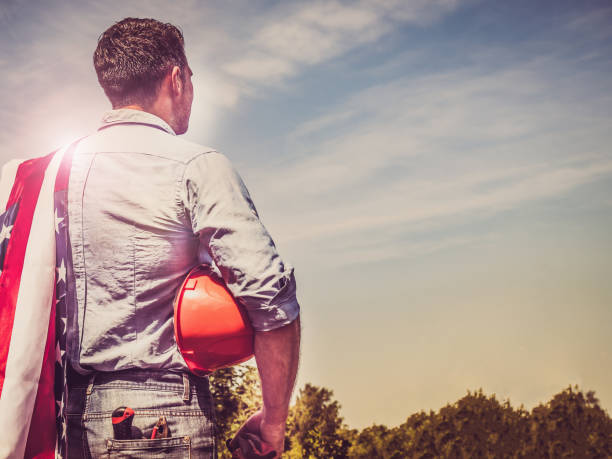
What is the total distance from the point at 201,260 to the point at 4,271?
820 millimetres

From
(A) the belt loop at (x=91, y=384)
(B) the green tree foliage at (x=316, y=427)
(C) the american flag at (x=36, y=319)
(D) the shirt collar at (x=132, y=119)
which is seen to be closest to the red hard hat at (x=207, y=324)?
(A) the belt loop at (x=91, y=384)

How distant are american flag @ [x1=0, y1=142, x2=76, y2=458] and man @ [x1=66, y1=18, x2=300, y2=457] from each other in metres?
0.09

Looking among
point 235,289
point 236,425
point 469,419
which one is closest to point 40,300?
point 235,289

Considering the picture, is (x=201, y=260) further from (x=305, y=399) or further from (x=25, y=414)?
(x=305, y=399)

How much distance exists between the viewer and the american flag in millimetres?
2297

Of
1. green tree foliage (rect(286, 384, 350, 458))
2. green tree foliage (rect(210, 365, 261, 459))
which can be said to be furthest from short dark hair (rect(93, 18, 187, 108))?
green tree foliage (rect(286, 384, 350, 458))

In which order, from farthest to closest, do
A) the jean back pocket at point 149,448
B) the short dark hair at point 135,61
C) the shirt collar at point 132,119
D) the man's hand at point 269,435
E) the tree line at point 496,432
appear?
the tree line at point 496,432 → the short dark hair at point 135,61 → the shirt collar at point 132,119 → the man's hand at point 269,435 → the jean back pocket at point 149,448

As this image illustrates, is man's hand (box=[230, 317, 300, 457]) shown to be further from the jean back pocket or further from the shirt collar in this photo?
the shirt collar

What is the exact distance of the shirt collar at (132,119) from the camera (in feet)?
8.23

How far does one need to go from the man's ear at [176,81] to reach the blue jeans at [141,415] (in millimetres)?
1227

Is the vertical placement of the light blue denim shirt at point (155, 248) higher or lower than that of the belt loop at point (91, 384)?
higher

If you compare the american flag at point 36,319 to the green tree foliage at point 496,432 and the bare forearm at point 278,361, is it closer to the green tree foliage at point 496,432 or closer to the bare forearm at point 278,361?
the bare forearm at point 278,361

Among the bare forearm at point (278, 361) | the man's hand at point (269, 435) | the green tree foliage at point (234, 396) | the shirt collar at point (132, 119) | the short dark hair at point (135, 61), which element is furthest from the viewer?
the green tree foliage at point (234, 396)

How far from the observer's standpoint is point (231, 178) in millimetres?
2271
